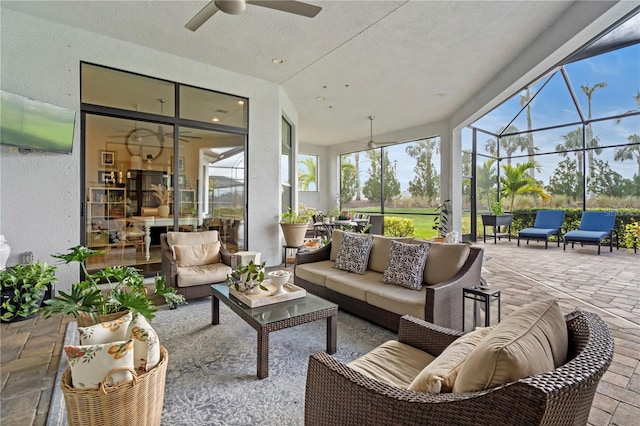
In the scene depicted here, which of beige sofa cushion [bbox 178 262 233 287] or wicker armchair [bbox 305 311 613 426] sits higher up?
wicker armchair [bbox 305 311 613 426]

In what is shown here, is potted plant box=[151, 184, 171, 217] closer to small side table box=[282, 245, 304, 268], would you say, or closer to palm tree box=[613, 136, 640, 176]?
small side table box=[282, 245, 304, 268]

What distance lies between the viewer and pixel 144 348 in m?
1.55

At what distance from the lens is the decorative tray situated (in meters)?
2.60

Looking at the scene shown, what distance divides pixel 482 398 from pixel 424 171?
8.97 meters

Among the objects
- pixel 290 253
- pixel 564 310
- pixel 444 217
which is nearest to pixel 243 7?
pixel 564 310

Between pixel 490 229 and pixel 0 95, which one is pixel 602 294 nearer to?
pixel 490 229

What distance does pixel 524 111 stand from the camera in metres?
8.95

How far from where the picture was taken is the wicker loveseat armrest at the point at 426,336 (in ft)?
5.51

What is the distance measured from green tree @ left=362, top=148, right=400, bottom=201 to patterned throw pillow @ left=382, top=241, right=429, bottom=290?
23.2ft

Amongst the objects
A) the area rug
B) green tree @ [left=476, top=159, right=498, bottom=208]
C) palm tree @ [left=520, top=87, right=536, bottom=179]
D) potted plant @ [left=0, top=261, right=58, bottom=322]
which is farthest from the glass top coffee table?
palm tree @ [left=520, top=87, right=536, bottom=179]

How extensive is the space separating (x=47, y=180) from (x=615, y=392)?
5.77 meters

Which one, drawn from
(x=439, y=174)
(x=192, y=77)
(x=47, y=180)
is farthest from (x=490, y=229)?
(x=47, y=180)

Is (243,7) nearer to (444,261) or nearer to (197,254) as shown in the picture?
(444,261)

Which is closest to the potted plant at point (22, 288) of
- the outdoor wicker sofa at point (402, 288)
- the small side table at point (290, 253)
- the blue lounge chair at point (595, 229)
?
the outdoor wicker sofa at point (402, 288)
